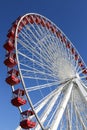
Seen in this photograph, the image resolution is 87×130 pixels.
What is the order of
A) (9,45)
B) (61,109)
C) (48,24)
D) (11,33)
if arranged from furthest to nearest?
(48,24) < (11,33) < (9,45) < (61,109)

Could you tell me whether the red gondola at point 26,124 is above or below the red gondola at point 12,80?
below

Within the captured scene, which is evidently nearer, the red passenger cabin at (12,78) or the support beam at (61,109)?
the support beam at (61,109)

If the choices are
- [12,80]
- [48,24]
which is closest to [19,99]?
[12,80]

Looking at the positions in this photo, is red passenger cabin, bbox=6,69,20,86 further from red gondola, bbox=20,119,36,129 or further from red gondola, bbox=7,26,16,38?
red gondola, bbox=7,26,16,38

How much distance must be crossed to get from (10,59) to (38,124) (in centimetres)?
475

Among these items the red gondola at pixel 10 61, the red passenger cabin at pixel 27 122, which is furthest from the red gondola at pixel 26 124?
the red gondola at pixel 10 61

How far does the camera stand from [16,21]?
23828mm

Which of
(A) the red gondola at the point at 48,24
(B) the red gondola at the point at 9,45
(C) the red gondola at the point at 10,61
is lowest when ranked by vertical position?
(C) the red gondola at the point at 10,61

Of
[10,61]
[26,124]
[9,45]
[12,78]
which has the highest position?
[9,45]

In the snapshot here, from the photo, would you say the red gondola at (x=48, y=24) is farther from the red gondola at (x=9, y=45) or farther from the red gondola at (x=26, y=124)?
the red gondola at (x=26, y=124)

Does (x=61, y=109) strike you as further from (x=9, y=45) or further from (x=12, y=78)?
(x=9, y=45)

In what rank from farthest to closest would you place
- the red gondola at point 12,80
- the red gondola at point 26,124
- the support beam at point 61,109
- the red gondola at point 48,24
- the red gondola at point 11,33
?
the red gondola at point 48,24 → the red gondola at point 11,33 → the red gondola at point 12,80 → the red gondola at point 26,124 → the support beam at point 61,109

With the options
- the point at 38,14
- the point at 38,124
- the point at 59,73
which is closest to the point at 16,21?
the point at 38,14

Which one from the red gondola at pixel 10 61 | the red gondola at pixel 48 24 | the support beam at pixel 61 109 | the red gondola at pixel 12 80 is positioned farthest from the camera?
the red gondola at pixel 48 24
